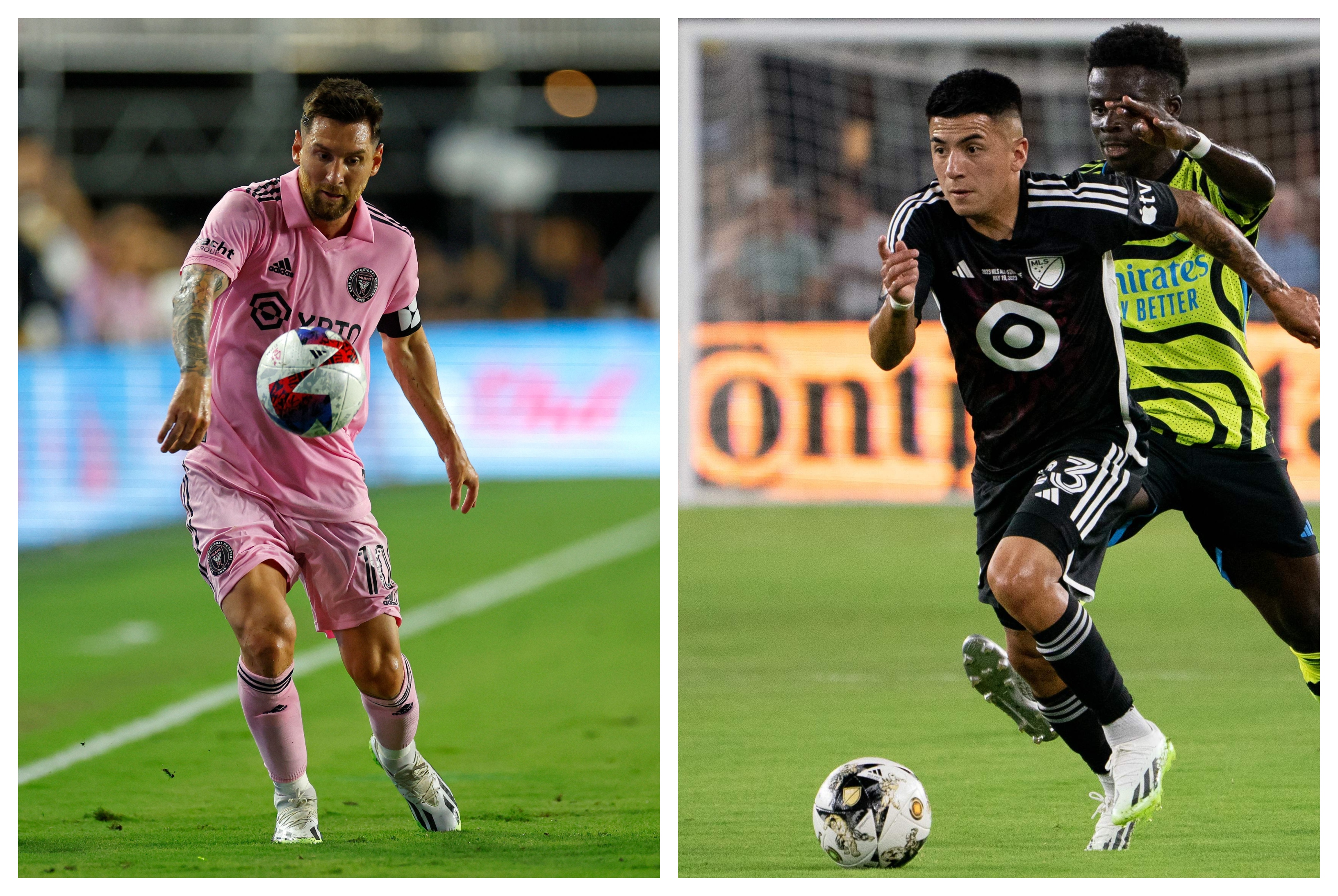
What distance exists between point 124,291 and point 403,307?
38.0ft

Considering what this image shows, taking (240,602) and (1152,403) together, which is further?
(1152,403)

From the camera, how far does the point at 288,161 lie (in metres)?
16.9

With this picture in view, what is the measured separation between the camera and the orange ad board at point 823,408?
1234cm

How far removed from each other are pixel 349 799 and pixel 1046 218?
109 inches

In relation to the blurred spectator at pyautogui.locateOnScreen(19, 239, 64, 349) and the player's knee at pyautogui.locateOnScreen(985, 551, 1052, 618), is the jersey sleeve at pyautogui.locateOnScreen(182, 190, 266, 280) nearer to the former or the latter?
the player's knee at pyautogui.locateOnScreen(985, 551, 1052, 618)

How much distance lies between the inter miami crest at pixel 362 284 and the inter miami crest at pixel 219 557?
0.72 m

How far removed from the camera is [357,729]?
7023 millimetres

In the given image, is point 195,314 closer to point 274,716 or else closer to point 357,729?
point 274,716

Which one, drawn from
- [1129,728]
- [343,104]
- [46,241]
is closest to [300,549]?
[343,104]

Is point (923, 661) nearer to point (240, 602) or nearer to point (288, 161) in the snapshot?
point (240, 602)

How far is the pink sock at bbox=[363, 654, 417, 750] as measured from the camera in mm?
4453

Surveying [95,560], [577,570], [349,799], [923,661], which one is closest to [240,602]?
[349,799]

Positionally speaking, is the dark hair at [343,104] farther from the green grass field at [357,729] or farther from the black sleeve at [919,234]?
the green grass field at [357,729]

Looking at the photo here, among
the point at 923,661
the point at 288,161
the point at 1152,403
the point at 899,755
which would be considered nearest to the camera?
the point at 1152,403
